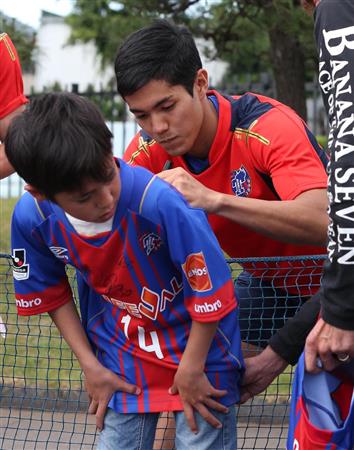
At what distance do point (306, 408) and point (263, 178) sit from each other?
1.05m

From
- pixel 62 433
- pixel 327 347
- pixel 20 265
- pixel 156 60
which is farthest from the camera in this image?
pixel 62 433

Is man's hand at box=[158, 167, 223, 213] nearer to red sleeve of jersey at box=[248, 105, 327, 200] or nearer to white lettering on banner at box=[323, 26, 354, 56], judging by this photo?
red sleeve of jersey at box=[248, 105, 327, 200]

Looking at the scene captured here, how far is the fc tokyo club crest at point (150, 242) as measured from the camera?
3002mm

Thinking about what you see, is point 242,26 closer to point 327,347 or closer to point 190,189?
point 190,189

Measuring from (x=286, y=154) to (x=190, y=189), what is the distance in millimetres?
505

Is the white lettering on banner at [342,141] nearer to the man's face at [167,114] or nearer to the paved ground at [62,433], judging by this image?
the man's face at [167,114]

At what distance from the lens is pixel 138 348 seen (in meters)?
3.15

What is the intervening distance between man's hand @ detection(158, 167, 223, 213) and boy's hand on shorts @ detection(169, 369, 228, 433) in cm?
53

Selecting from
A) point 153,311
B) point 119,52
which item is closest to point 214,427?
point 153,311

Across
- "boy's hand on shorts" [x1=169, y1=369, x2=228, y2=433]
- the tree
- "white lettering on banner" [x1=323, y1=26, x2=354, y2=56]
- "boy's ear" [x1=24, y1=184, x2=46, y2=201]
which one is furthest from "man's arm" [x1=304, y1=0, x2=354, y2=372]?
the tree

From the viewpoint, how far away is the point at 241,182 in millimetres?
3691

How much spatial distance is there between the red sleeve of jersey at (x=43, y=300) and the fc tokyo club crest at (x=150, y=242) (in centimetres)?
42

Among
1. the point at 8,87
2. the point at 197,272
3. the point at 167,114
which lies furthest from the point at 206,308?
the point at 8,87

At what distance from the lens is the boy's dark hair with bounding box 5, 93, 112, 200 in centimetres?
278
